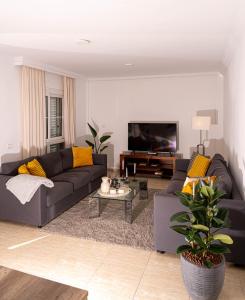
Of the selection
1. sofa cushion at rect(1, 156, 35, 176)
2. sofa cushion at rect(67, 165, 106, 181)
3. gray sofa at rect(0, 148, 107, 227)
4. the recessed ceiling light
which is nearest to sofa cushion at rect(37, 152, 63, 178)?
gray sofa at rect(0, 148, 107, 227)

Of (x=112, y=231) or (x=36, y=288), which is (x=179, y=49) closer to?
(x=112, y=231)

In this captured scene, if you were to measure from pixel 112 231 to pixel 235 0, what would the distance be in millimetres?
2930

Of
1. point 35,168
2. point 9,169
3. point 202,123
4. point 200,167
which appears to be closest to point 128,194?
point 200,167

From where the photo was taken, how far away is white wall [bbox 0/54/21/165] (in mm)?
4551

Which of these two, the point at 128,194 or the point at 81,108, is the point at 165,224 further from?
the point at 81,108

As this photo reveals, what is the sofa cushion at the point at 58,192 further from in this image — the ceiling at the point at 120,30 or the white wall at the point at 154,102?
the white wall at the point at 154,102

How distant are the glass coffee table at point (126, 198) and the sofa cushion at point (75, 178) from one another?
37 centimetres

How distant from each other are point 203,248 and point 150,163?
4.55 metres

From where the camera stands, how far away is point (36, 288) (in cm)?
126

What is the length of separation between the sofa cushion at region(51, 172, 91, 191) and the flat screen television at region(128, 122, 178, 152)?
2.26 m

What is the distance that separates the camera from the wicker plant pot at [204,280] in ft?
6.77

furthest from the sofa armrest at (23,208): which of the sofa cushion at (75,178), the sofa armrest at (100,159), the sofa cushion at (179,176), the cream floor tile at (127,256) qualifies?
the sofa armrest at (100,159)

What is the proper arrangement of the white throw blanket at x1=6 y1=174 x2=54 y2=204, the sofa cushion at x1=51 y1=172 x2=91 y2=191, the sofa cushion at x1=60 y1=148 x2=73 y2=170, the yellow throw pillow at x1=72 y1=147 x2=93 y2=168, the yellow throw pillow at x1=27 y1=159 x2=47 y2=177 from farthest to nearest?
the yellow throw pillow at x1=72 y1=147 x2=93 y2=168 < the sofa cushion at x1=60 y1=148 x2=73 y2=170 < the sofa cushion at x1=51 y1=172 x2=91 y2=191 < the yellow throw pillow at x1=27 y1=159 x2=47 y2=177 < the white throw blanket at x1=6 y1=174 x2=54 y2=204

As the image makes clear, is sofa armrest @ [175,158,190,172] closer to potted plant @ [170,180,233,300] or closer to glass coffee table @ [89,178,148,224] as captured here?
glass coffee table @ [89,178,148,224]
